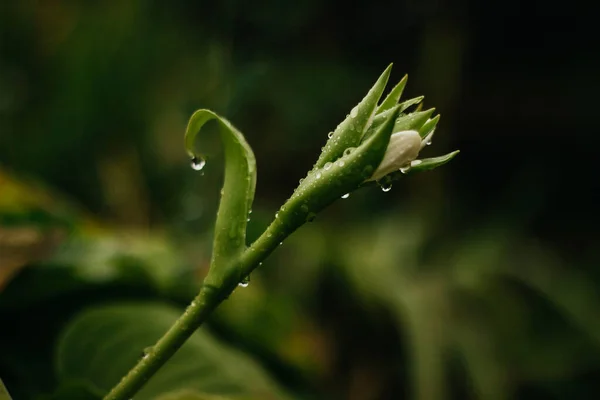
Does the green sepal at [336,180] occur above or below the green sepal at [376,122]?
below

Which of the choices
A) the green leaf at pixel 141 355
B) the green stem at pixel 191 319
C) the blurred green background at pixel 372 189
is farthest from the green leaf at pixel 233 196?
the blurred green background at pixel 372 189

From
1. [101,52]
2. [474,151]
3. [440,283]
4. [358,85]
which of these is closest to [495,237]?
[440,283]

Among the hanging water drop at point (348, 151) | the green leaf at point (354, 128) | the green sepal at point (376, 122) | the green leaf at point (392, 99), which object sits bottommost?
the hanging water drop at point (348, 151)

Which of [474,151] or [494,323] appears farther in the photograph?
[474,151]

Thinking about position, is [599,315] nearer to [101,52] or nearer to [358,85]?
[358,85]

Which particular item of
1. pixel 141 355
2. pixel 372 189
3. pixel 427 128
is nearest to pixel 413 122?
pixel 427 128

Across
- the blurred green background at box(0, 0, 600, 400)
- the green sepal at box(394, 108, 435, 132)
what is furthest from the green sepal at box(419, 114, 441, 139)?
the blurred green background at box(0, 0, 600, 400)

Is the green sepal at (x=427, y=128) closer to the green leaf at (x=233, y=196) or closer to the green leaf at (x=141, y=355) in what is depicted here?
the green leaf at (x=233, y=196)

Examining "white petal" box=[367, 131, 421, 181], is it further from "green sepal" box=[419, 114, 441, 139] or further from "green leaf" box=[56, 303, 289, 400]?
"green leaf" box=[56, 303, 289, 400]
